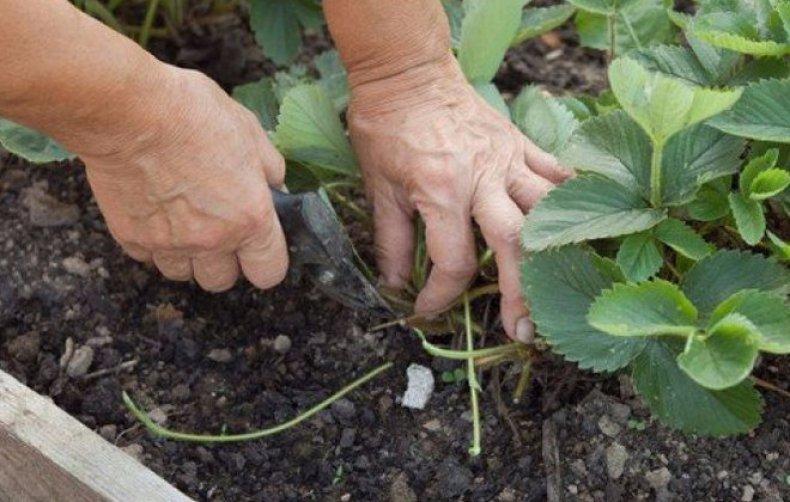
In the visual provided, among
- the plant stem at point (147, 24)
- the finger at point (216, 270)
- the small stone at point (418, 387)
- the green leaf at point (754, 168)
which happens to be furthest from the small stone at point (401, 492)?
the plant stem at point (147, 24)

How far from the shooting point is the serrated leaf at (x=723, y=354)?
3.58 feet

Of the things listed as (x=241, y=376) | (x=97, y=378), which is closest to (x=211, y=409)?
(x=241, y=376)

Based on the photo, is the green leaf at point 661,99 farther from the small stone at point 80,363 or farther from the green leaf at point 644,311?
the small stone at point 80,363

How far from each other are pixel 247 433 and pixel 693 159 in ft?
2.14

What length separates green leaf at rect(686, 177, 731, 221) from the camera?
4.39 feet

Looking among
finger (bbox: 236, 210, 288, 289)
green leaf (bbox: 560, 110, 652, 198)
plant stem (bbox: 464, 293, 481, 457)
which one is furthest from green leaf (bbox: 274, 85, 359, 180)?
green leaf (bbox: 560, 110, 652, 198)

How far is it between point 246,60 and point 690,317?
115cm

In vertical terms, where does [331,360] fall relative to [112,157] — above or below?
below

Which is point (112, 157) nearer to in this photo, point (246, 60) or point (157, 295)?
point (157, 295)

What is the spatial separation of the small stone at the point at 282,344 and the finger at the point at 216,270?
15cm

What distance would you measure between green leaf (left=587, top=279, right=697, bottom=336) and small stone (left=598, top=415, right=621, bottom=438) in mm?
304

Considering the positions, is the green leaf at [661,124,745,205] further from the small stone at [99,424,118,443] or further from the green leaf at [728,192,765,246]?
the small stone at [99,424,118,443]

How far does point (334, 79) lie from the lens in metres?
1.79

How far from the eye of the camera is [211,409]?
5.23 ft
